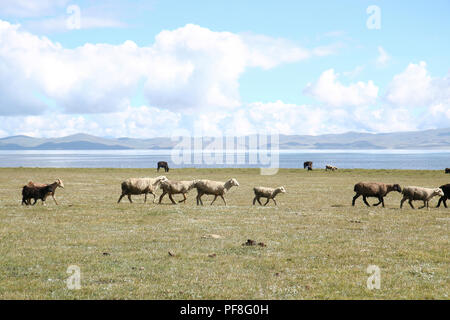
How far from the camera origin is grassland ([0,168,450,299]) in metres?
11.2

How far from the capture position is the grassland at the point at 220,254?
440 inches

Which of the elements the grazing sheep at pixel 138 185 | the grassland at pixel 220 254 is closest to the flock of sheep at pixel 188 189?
the grazing sheep at pixel 138 185

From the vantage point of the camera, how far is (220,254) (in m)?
15.3

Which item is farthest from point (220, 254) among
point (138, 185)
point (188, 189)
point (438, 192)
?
point (438, 192)

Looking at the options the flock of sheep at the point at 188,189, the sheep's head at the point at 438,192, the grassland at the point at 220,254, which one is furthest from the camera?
the sheep's head at the point at 438,192

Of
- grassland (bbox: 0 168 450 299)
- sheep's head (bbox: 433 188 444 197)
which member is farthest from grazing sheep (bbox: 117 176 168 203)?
sheep's head (bbox: 433 188 444 197)

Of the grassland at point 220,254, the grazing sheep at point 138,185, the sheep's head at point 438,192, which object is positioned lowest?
the grassland at point 220,254

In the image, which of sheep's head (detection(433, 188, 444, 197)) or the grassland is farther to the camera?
sheep's head (detection(433, 188, 444, 197))

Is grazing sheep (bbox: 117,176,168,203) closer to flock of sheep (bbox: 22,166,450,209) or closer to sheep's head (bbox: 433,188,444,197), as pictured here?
flock of sheep (bbox: 22,166,450,209)

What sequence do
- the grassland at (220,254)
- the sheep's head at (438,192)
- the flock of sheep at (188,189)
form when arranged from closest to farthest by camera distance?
1. the grassland at (220,254)
2. the flock of sheep at (188,189)
3. the sheep's head at (438,192)

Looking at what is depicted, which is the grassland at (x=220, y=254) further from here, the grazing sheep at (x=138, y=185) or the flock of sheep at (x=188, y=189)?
the grazing sheep at (x=138, y=185)

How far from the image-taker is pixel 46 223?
2177cm
